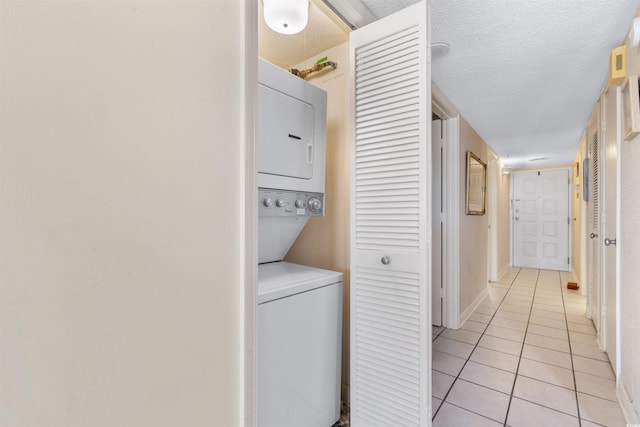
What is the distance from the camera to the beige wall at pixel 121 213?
1.63 ft

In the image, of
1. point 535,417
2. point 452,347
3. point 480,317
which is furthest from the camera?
point 480,317

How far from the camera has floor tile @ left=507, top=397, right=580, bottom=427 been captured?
159 cm

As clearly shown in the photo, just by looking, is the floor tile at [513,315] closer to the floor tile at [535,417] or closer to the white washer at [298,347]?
the floor tile at [535,417]

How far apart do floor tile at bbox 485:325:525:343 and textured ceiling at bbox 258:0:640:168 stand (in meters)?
2.15

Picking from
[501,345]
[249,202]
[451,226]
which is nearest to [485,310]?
[501,345]

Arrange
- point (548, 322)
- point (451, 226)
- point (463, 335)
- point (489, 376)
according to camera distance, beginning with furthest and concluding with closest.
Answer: point (548, 322), point (451, 226), point (463, 335), point (489, 376)

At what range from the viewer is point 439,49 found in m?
1.84

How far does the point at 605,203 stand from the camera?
7.09ft

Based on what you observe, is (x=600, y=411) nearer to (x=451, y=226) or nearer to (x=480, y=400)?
(x=480, y=400)

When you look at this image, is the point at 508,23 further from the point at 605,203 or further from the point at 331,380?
the point at 331,380

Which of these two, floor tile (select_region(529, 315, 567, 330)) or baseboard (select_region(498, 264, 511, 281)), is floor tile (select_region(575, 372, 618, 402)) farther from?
baseboard (select_region(498, 264, 511, 281))

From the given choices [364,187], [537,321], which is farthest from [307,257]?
[537,321]

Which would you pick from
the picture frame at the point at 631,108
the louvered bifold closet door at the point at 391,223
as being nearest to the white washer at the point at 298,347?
the louvered bifold closet door at the point at 391,223

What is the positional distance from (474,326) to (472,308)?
0.45 meters
